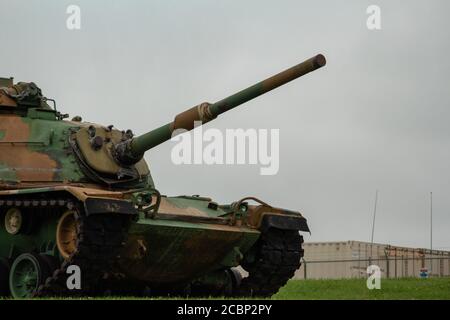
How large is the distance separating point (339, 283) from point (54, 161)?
314 inches

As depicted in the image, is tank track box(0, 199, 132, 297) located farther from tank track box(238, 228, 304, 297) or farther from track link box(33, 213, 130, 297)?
tank track box(238, 228, 304, 297)

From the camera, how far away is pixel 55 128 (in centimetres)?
2173

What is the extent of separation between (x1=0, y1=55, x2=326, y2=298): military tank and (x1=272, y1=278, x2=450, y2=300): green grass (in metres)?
1.30

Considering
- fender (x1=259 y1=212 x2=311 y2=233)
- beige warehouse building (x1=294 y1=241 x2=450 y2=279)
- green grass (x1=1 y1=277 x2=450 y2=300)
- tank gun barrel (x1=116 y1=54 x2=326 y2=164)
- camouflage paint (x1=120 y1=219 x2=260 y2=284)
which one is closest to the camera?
tank gun barrel (x1=116 y1=54 x2=326 y2=164)

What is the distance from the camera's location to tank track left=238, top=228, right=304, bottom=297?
21891 mm

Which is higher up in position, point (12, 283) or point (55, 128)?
point (55, 128)

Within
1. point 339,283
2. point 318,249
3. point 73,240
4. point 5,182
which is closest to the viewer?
point 73,240

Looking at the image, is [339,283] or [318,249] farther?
[318,249]

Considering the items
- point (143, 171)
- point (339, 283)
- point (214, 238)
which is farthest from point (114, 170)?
point (339, 283)

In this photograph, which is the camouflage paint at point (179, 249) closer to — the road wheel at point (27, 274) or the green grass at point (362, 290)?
the green grass at point (362, 290)

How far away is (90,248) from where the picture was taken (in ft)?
60.7

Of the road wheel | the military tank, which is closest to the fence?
the military tank

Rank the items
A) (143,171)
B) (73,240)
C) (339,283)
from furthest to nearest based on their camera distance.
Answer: (339,283) → (143,171) → (73,240)
